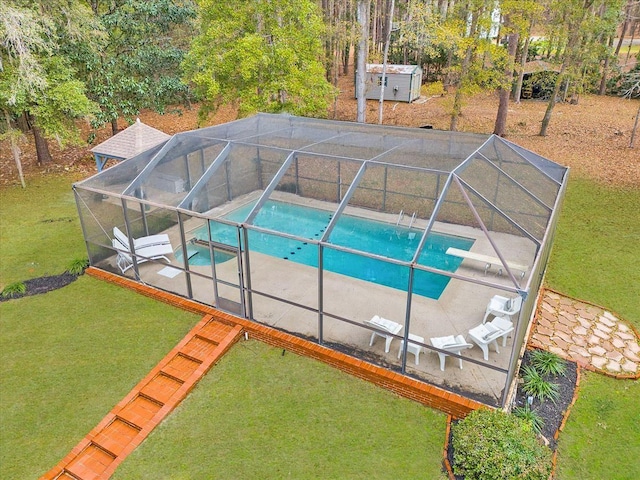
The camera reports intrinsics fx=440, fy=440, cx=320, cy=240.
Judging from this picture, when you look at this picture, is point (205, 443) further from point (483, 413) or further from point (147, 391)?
point (483, 413)

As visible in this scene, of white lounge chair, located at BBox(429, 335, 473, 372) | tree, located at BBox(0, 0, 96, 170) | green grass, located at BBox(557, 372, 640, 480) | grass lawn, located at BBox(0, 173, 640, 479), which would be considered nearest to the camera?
green grass, located at BBox(557, 372, 640, 480)

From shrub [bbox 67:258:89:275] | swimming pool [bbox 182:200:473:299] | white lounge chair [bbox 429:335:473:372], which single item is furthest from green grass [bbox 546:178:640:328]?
shrub [bbox 67:258:89:275]

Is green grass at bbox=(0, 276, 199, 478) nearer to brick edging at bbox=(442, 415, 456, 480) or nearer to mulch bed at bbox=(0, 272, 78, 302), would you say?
mulch bed at bbox=(0, 272, 78, 302)

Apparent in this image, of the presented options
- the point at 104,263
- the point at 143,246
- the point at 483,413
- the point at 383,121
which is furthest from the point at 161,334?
the point at 383,121

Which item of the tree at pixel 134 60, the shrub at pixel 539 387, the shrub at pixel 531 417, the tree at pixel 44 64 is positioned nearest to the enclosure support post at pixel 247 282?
the shrub at pixel 531 417

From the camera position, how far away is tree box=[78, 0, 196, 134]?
16500 millimetres

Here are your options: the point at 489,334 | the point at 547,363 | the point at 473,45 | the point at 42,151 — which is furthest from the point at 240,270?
the point at 42,151

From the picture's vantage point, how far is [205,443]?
6.20 metres

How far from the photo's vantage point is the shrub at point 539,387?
6871 millimetres

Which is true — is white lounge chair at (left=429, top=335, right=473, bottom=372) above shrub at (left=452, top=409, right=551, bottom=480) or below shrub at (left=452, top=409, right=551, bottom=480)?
above

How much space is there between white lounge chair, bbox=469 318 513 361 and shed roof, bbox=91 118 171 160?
9.61 metres

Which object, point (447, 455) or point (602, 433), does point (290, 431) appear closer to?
point (447, 455)

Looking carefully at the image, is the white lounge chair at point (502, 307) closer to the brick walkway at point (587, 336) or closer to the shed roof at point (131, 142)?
the brick walkway at point (587, 336)

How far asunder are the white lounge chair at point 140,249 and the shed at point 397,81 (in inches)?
755
